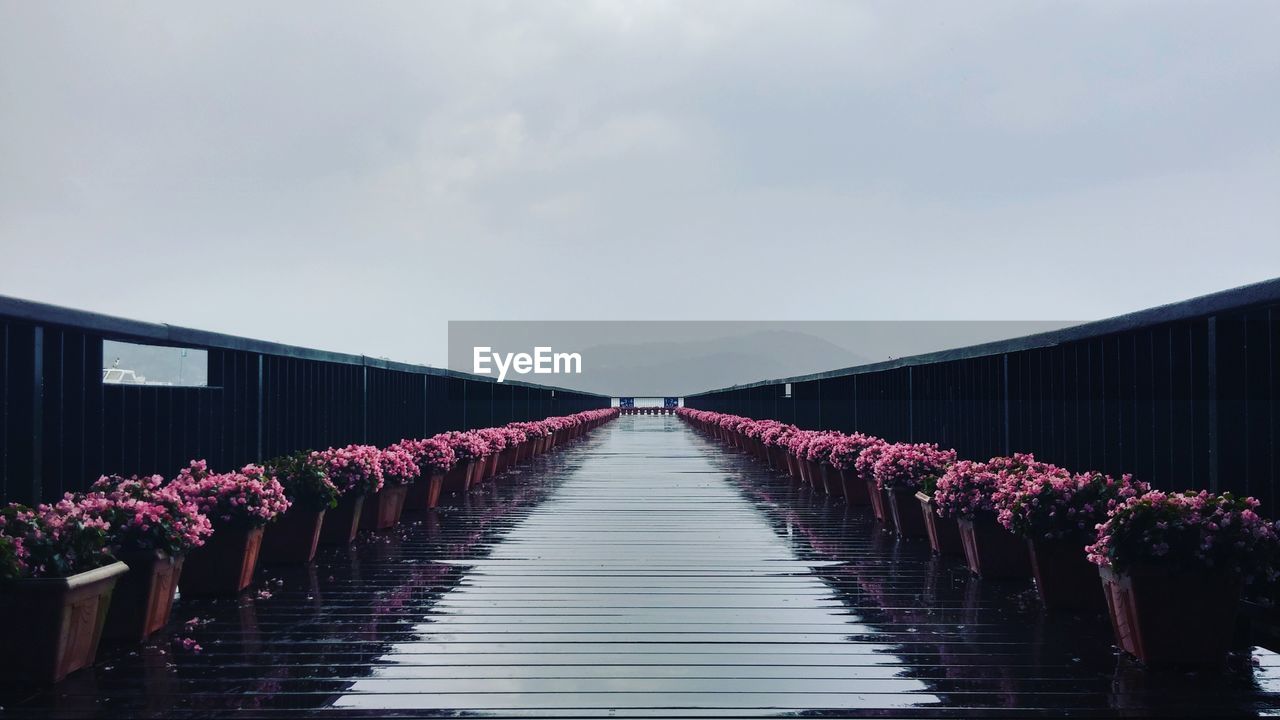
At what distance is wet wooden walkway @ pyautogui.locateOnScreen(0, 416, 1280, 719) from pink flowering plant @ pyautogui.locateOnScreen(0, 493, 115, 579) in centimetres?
56

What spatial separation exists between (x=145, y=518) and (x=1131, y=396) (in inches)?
266

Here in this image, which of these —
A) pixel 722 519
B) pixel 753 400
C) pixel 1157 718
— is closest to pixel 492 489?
pixel 722 519

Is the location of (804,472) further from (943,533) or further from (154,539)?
(154,539)

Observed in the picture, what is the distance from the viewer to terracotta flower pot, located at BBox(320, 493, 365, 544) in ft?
29.1

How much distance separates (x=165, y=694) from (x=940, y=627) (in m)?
4.32

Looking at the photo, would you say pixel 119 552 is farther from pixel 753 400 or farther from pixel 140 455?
pixel 753 400

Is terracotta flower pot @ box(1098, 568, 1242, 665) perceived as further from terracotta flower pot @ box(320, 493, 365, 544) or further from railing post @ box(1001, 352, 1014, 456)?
terracotta flower pot @ box(320, 493, 365, 544)

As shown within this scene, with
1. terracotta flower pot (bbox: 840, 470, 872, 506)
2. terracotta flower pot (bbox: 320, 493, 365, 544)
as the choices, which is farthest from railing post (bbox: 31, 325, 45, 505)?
terracotta flower pot (bbox: 840, 470, 872, 506)

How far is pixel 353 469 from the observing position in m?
8.74

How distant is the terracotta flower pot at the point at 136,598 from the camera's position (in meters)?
5.40

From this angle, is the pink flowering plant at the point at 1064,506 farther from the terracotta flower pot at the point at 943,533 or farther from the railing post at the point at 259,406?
the railing post at the point at 259,406

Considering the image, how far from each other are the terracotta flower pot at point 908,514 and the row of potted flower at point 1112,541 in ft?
0.35

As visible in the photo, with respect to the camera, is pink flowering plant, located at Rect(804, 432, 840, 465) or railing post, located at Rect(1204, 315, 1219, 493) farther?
pink flowering plant, located at Rect(804, 432, 840, 465)

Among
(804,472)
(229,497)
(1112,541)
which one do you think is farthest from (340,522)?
(804,472)
